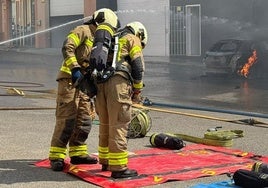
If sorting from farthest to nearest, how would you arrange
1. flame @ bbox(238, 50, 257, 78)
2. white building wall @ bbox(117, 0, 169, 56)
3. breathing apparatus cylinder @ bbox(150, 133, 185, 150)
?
white building wall @ bbox(117, 0, 169, 56), flame @ bbox(238, 50, 257, 78), breathing apparatus cylinder @ bbox(150, 133, 185, 150)

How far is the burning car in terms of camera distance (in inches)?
712

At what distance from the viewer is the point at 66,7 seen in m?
35.2

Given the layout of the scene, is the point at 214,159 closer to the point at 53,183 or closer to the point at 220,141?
the point at 220,141

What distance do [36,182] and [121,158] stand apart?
878mm

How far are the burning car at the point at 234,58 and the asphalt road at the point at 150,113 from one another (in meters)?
0.48

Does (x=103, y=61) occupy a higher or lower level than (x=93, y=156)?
higher

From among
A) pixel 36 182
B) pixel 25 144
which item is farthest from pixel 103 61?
pixel 25 144

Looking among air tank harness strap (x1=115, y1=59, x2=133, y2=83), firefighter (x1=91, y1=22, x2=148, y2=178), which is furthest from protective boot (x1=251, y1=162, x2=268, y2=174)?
air tank harness strap (x1=115, y1=59, x2=133, y2=83)

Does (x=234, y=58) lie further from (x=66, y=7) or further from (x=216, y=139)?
(x=66, y=7)

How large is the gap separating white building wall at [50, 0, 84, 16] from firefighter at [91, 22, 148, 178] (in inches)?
1129

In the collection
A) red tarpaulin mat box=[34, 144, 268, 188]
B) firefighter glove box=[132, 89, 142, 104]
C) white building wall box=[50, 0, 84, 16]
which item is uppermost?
white building wall box=[50, 0, 84, 16]

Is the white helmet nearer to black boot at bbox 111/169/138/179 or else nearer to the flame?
black boot at bbox 111/169/138/179

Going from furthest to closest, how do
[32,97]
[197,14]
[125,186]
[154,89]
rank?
[197,14] → [154,89] → [32,97] → [125,186]

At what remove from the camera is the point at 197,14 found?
25594mm
